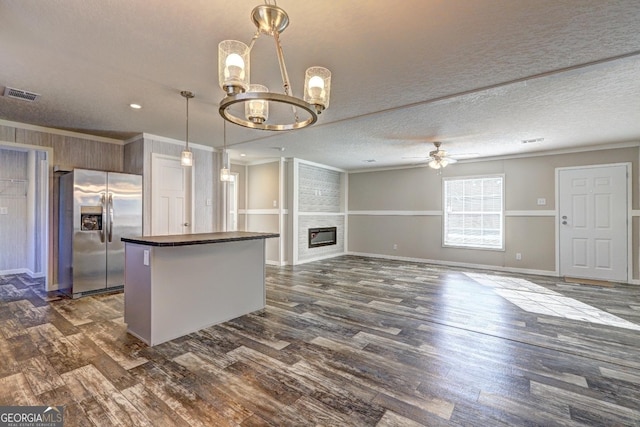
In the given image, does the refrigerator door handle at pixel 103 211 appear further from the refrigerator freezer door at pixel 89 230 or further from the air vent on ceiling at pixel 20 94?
the air vent on ceiling at pixel 20 94

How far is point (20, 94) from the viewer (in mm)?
3098

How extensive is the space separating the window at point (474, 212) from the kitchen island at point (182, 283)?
5048 millimetres

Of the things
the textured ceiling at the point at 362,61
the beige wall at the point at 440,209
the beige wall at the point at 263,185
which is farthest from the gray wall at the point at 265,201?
the textured ceiling at the point at 362,61

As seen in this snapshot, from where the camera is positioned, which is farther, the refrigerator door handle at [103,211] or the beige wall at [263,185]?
the beige wall at [263,185]

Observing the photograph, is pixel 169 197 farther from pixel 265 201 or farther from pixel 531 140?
pixel 531 140

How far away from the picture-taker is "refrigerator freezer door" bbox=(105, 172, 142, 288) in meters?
4.44

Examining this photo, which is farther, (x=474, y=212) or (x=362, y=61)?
(x=474, y=212)

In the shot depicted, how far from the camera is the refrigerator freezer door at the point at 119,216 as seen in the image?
4.44 metres

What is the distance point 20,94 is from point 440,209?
722cm

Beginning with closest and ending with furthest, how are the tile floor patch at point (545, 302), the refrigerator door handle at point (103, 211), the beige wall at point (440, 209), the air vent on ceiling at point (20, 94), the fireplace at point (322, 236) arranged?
the air vent on ceiling at point (20, 94) → the tile floor patch at point (545, 302) → the refrigerator door handle at point (103, 211) → the beige wall at point (440, 209) → the fireplace at point (322, 236)

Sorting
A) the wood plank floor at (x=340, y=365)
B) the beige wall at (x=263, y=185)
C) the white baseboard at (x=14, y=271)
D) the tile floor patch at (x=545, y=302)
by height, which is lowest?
A: the wood plank floor at (x=340, y=365)

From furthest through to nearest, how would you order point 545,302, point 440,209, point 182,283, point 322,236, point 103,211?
point 322,236
point 440,209
point 103,211
point 545,302
point 182,283

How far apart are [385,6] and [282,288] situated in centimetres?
398

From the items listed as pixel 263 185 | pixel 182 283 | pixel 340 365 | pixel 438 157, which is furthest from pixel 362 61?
pixel 263 185
